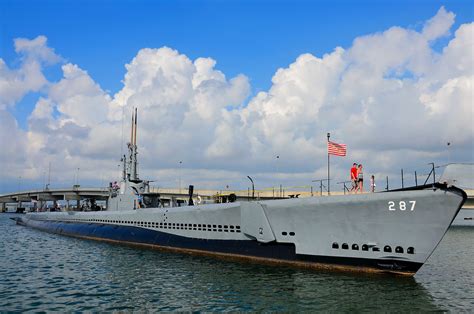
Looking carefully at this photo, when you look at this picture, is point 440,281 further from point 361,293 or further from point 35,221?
point 35,221

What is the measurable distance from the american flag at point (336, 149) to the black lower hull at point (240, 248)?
18.6ft

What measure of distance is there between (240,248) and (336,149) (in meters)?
7.33

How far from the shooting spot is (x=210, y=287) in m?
15.0

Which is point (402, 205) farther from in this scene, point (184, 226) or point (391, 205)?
point (184, 226)

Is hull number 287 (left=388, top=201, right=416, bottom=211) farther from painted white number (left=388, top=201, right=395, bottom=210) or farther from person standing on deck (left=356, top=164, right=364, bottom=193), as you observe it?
person standing on deck (left=356, top=164, right=364, bottom=193)

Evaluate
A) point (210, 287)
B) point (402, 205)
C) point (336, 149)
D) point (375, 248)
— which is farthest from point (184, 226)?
point (402, 205)

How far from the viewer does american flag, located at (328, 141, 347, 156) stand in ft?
68.5

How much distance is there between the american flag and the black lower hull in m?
5.68

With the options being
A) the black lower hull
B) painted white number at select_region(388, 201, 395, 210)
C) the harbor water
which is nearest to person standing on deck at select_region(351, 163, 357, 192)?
painted white number at select_region(388, 201, 395, 210)

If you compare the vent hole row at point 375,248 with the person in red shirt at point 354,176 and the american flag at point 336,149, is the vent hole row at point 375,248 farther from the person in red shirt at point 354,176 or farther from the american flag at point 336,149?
the american flag at point 336,149

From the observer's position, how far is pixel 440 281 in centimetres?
1664

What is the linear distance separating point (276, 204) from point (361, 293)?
254 inches

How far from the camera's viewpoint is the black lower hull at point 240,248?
53.1 ft

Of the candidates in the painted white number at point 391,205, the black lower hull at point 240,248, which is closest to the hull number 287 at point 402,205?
the painted white number at point 391,205
